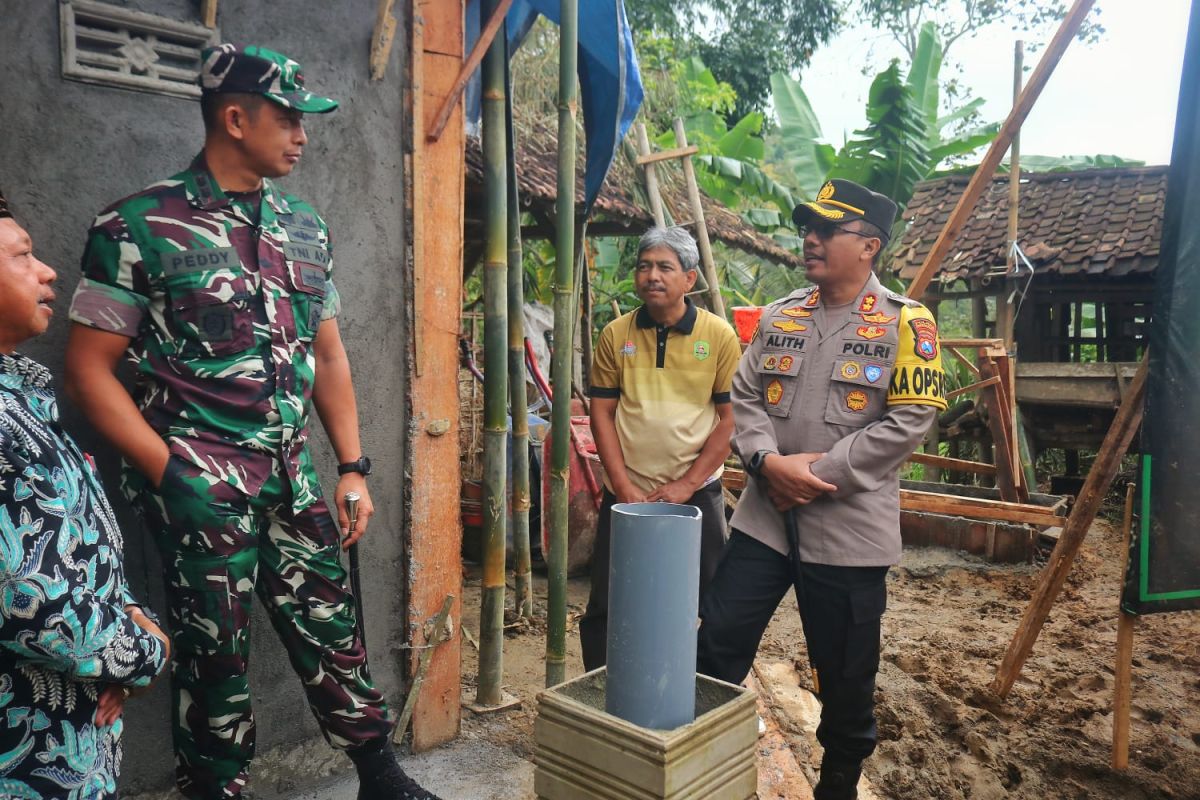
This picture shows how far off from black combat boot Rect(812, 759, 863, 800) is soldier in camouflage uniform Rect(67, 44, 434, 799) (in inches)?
60.5

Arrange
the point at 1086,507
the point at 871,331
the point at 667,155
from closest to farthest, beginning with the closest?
the point at 871,331, the point at 1086,507, the point at 667,155

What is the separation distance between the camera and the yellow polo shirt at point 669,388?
348 centimetres

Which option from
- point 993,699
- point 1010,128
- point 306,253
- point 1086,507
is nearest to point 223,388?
point 306,253

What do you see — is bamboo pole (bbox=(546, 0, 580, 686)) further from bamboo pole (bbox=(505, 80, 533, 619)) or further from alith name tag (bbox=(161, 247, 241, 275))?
alith name tag (bbox=(161, 247, 241, 275))

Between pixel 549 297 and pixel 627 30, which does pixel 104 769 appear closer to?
pixel 627 30

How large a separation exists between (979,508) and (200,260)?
634cm

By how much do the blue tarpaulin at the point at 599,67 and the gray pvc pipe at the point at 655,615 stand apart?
2.60 m

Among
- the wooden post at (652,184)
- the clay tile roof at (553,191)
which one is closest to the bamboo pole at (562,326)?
the clay tile roof at (553,191)

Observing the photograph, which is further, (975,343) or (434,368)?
(975,343)

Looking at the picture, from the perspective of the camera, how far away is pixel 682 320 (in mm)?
3506

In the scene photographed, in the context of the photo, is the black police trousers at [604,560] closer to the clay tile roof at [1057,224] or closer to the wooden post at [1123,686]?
the wooden post at [1123,686]

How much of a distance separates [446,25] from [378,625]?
2.01 m

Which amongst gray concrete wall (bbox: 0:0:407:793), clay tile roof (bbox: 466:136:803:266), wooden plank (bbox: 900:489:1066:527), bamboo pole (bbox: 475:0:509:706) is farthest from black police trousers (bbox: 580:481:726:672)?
wooden plank (bbox: 900:489:1066:527)

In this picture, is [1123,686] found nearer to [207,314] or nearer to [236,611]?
[236,611]
